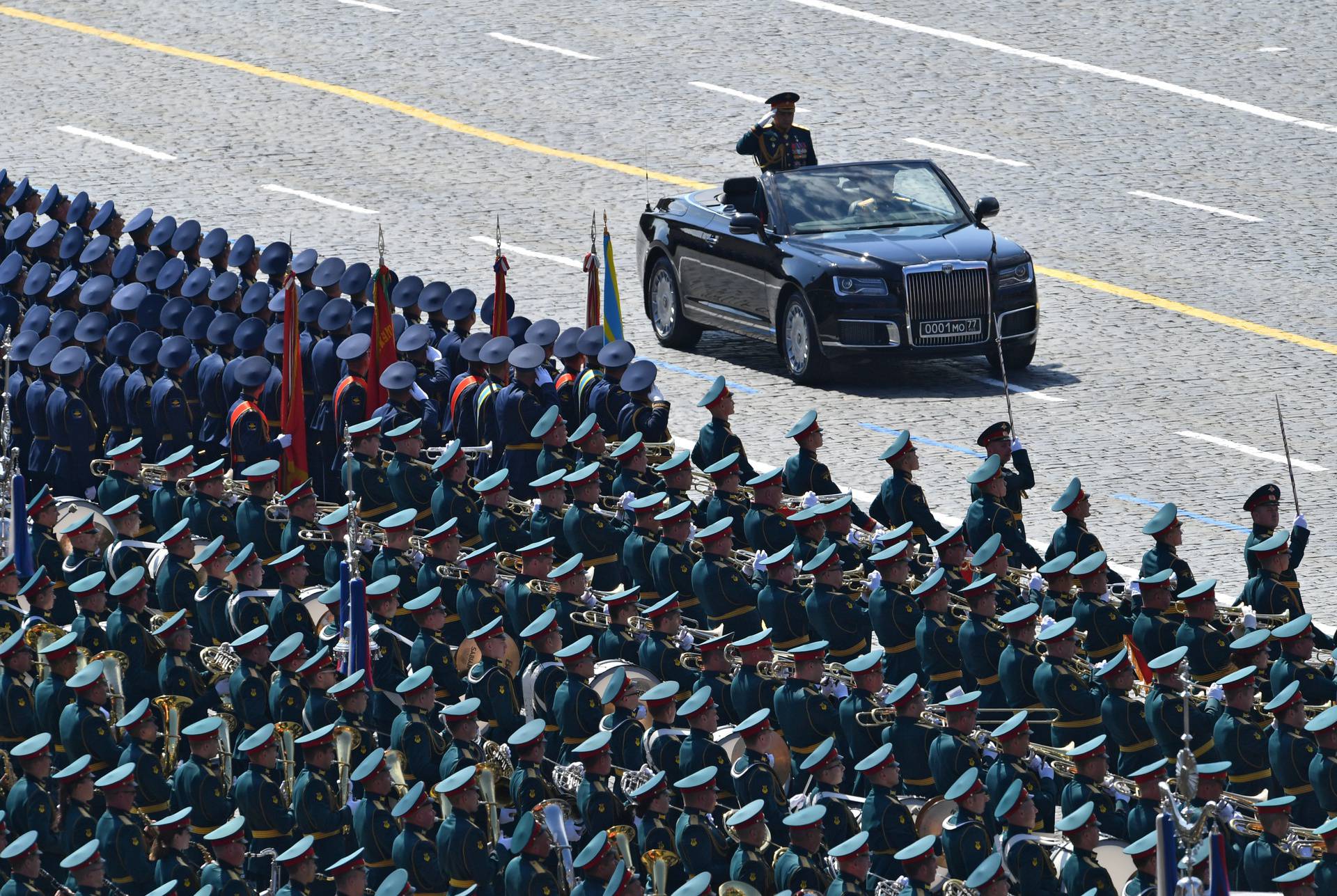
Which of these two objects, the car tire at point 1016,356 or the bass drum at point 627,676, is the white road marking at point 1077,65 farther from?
the bass drum at point 627,676

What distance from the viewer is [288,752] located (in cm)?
1274

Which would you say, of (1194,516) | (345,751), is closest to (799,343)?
(1194,516)

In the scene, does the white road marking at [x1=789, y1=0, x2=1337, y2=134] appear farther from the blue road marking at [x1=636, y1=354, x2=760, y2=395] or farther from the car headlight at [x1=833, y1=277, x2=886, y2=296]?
the blue road marking at [x1=636, y1=354, x2=760, y2=395]

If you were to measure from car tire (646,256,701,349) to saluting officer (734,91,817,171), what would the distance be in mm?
1235

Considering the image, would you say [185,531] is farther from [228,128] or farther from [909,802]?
[228,128]

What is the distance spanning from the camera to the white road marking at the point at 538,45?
30.4 m

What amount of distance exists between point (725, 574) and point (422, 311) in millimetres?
5069

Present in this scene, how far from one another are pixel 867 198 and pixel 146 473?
745cm

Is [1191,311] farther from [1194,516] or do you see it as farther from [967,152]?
[1194,516]

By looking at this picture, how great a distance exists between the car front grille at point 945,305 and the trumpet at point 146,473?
21.5 feet

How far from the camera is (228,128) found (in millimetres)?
29016

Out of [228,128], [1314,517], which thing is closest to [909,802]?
[1314,517]

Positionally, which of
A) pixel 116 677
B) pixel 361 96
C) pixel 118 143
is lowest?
pixel 118 143

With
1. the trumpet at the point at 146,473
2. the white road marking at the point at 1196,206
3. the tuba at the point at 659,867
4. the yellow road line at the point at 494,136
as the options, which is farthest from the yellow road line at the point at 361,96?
the tuba at the point at 659,867
